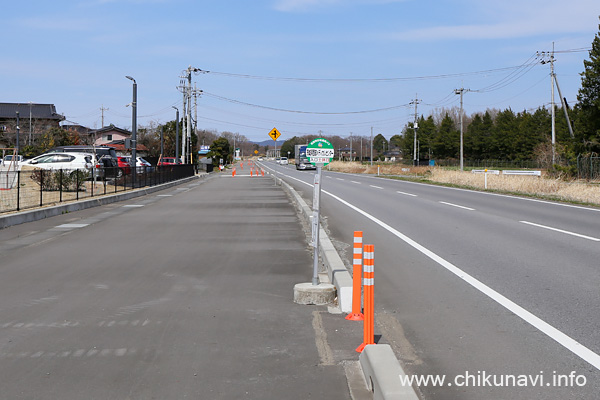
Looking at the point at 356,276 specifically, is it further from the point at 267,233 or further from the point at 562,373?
the point at 267,233

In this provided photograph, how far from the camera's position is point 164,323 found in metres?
5.95

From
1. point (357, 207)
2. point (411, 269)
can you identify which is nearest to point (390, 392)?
point (411, 269)

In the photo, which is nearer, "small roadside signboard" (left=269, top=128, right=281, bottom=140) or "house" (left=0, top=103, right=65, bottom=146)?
"small roadside signboard" (left=269, top=128, right=281, bottom=140)

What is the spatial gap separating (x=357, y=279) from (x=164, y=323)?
2.11 metres

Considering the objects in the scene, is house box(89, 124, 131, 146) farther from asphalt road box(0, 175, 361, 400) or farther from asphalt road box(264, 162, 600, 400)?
asphalt road box(264, 162, 600, 400)

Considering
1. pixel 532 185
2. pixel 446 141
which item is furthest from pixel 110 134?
pixel 532 185

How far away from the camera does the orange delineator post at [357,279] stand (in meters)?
5.88

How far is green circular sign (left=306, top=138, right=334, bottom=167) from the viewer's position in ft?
24.6

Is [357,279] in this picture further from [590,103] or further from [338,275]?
[590,103]

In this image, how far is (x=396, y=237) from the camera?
12.0m

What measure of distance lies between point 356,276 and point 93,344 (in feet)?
8.80

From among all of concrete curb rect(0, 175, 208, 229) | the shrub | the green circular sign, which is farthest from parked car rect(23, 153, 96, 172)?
the green circular sign

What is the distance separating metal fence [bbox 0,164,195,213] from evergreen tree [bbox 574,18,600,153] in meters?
27.1

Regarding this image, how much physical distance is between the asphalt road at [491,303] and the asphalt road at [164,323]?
33.7 inches
